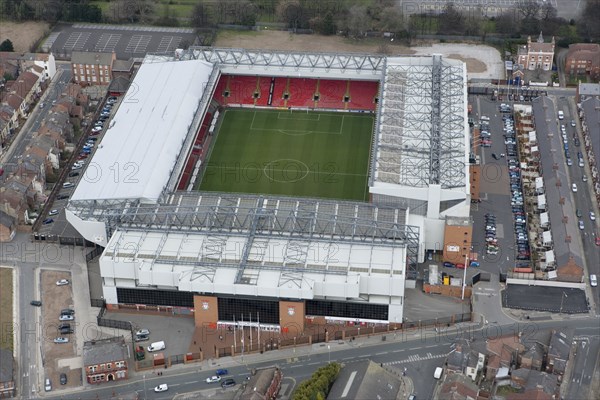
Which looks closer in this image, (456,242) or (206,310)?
(206,310)

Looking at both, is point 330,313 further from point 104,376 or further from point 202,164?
point 202,164

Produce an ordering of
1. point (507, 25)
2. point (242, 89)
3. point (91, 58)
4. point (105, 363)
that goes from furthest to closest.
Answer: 1. point (507, 25)
2. point (91, 58)
3. point (242, 89)
4. point (105, 363)

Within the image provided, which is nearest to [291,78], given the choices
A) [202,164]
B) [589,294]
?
[202,164]

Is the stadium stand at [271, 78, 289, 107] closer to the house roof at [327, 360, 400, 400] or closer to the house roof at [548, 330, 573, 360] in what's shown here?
the house roof at [327, 360, 400, 400]

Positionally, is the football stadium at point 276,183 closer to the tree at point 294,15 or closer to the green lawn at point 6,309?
the green lawn at point 6,309

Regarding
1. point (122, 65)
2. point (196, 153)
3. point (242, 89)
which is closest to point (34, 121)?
point (122, 65)

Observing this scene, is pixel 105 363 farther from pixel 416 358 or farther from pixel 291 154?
pixel 291 154

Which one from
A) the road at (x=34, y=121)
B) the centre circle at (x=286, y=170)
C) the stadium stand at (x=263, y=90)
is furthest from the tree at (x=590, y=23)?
the road at (x=34, y=121)
